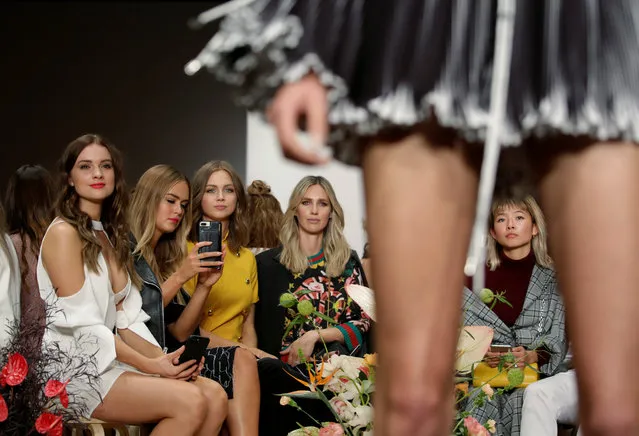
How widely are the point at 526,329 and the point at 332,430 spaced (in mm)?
1317

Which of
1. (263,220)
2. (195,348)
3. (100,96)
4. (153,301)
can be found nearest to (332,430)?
(195,348)

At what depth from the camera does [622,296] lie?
3.06 ft

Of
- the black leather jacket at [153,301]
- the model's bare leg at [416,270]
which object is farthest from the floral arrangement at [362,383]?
the black leather jacket at [153,301]

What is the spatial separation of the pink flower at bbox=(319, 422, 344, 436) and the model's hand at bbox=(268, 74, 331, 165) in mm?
1059

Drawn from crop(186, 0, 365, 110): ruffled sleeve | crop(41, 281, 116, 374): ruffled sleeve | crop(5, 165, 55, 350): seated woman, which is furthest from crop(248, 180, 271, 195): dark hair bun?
crop(186, 0, 365, 110): ruffled sleeve

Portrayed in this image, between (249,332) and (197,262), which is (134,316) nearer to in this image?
(197,262)

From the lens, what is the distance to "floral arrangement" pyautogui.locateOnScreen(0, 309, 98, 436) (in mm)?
2240

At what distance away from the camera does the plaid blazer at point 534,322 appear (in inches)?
118

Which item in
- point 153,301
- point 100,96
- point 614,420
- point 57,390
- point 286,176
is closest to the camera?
point 614,420

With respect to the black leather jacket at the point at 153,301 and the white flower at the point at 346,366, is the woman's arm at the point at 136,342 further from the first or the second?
the white flower at the point at 346,366

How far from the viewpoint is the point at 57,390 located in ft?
7.56

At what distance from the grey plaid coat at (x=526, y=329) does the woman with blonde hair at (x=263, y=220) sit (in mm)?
1237

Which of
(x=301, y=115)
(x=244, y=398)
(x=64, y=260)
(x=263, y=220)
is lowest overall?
(x=244, y=398)

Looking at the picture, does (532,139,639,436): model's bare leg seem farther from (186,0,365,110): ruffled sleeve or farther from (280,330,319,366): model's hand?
(280,330,319,366): model's hand
